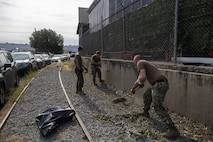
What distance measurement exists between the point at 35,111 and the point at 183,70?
4.27 meters

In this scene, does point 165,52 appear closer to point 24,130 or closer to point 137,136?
point 137,136

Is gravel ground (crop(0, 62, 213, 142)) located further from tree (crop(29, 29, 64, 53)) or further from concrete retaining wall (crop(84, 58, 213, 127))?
tree (crop(29, 29, 64, 53))

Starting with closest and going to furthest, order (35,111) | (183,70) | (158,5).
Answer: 1. (183,70)
2. (35,111)
3. (158,5)

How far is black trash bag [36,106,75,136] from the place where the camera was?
515 centimetres

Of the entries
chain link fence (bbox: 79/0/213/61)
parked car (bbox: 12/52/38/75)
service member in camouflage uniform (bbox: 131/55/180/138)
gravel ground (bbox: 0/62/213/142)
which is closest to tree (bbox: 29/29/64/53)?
parked car (bbox: 12/52/38/75)

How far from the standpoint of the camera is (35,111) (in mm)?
6941

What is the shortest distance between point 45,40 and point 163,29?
6945 cm

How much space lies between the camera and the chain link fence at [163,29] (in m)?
5.86

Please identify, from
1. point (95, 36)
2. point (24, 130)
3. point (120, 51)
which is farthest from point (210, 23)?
point (95, 36)

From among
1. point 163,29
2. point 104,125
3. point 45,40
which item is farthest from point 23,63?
point 45,40

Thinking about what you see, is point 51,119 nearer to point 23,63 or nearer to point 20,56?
point 23,63

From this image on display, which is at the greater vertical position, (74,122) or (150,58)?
(150,58)

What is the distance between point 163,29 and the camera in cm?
732

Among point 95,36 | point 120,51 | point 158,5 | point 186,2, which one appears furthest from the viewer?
point 95,36
